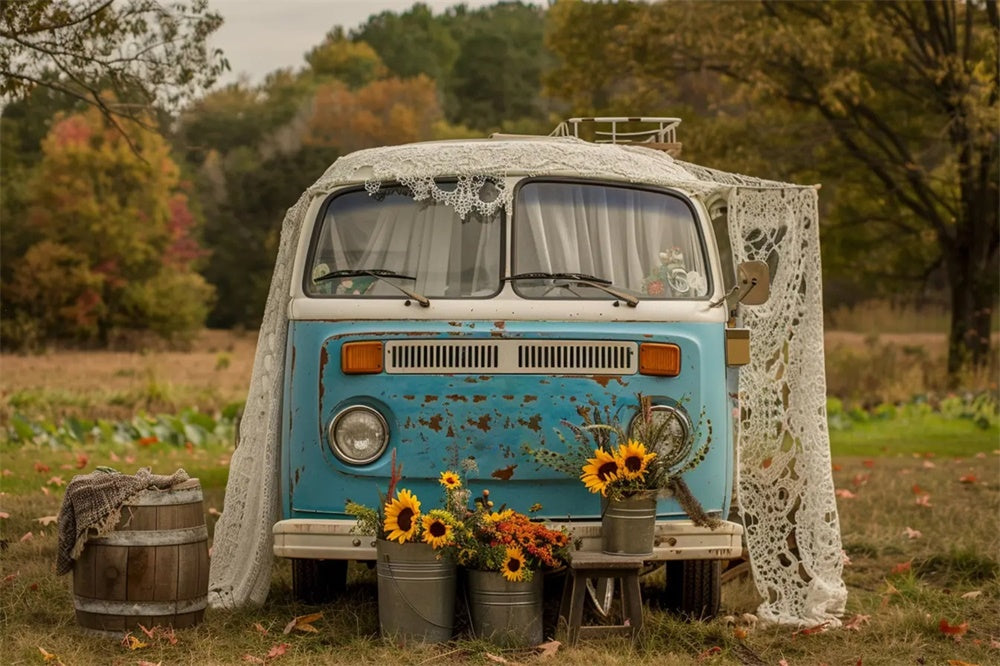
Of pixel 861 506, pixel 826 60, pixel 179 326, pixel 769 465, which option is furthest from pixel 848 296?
pixel 769 465

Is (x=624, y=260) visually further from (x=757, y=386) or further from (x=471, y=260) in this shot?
(x=757, y=386)

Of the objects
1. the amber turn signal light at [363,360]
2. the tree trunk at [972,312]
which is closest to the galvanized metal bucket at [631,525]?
the amber turn signal light at [363,360]

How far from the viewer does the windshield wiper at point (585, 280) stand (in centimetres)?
566

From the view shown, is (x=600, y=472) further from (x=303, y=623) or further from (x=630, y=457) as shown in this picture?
(x=303, y=623)

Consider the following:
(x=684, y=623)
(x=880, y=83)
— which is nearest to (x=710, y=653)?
(x=684, y=623)

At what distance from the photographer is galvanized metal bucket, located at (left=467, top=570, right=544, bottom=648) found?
534 centimetres

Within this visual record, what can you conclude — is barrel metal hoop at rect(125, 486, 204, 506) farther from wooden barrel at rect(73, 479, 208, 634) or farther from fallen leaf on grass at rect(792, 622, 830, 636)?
fallen leaf on grass at rect(792, 622, 830, 636)

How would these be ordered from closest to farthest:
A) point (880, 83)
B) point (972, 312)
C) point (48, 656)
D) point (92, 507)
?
point (48, 656), point (92, 507), point (972, 312), point (880, 83)

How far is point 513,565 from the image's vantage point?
5.25 metres

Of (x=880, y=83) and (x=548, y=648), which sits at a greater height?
(x=880, y=83)

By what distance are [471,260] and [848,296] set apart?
3311 cm

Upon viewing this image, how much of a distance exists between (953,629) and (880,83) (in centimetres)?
1602

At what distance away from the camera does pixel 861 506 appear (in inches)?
381

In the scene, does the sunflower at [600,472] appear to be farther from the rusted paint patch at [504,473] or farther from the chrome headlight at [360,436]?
the chrome headlight at [360,436]
